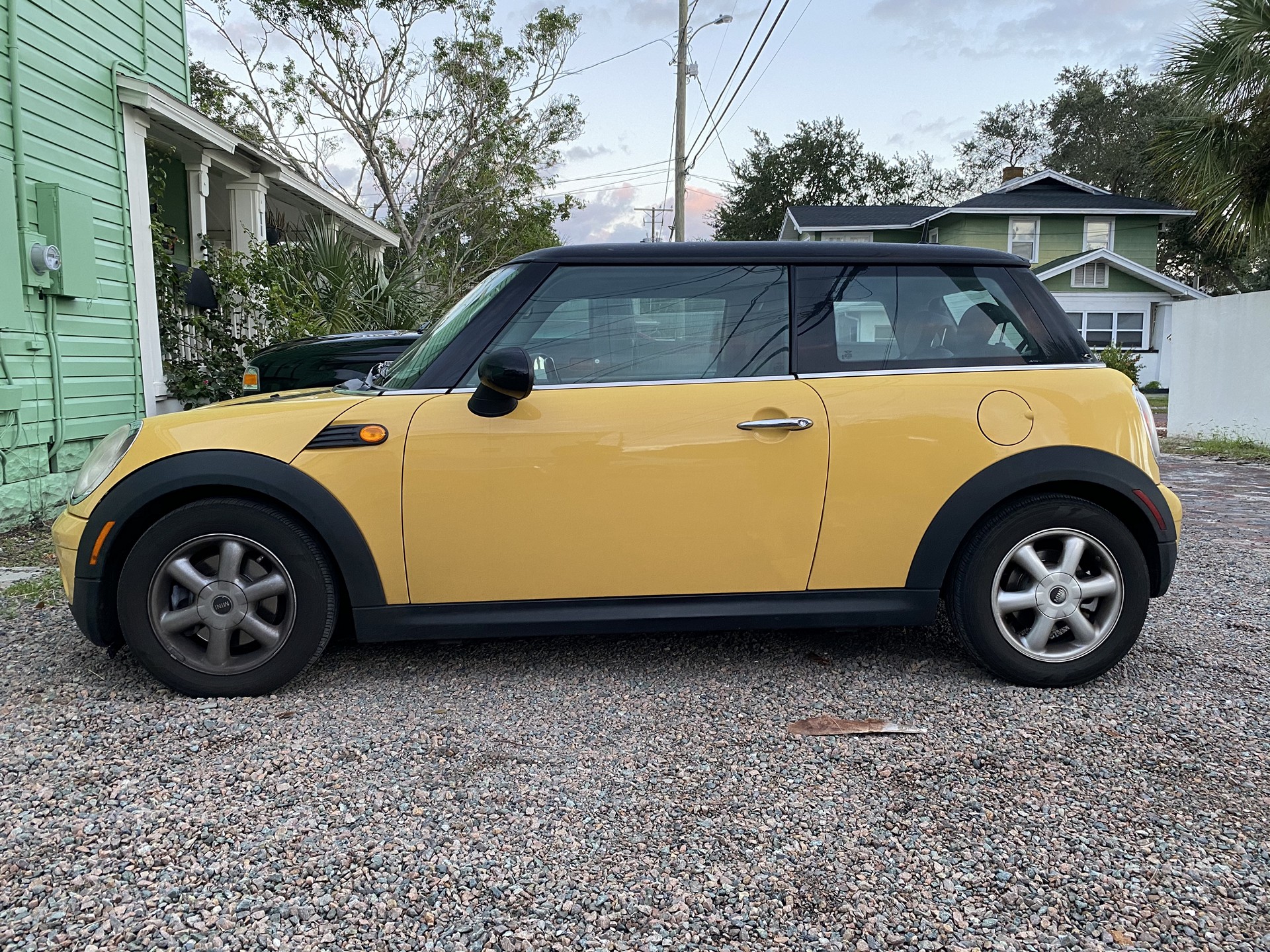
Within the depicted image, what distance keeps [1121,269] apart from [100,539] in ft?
106

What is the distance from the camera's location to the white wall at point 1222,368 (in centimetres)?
1126

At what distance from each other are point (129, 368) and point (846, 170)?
1769 inches

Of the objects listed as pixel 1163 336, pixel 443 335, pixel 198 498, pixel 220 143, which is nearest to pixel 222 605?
pixel 198 498

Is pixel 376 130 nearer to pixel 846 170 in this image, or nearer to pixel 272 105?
pixel 272 105

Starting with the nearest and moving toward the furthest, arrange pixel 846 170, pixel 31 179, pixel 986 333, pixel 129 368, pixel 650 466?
1. pixel 650 466
2. pixel 986 333
3. pixel 31 179
4. pixel 129 368
5. pixel 846 170

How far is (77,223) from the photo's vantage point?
692 centimetres

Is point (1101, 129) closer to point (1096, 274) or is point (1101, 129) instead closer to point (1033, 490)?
point (1096, 274)

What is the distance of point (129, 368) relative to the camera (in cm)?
790

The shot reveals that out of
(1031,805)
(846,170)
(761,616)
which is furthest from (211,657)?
(846,170)

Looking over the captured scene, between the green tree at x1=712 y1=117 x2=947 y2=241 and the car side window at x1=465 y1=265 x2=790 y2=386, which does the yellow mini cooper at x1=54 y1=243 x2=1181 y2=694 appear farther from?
the green tree at x1=712 y1=117 x2=947 y2=241

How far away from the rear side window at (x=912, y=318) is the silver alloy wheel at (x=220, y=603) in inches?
79.9

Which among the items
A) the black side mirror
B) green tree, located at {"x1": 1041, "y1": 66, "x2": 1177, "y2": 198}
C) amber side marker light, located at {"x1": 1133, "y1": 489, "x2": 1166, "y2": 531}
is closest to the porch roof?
the black side mirror

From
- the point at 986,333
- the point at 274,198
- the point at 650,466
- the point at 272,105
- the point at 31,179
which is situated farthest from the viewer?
the point at 272,105

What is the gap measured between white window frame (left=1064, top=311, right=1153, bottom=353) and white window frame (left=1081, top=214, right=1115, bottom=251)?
2504 mm
